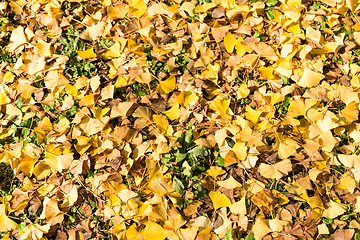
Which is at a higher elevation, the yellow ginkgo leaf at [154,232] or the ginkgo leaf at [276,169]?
the ginkgo leaf at [276,169]

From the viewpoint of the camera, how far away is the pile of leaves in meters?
1.19

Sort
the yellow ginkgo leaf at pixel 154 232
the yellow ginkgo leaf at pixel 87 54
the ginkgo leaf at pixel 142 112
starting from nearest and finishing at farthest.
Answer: the yellow ginkgo leaf at pixel 154 232 < the ginkgo leaf at pixel 142 112 < the yellow ginkgo leaf at pixel 87 54

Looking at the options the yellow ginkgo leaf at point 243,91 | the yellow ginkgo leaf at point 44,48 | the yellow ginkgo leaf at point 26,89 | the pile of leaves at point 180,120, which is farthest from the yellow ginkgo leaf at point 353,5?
the yellow ginkgo leaf at point 26,89

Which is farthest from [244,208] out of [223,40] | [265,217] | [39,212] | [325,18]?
[325,18]

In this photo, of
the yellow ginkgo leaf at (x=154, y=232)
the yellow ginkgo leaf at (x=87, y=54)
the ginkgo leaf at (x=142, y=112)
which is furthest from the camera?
the yellow ginkgo leaf at (x=87, y=54)

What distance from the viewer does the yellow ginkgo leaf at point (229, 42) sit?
1.33m

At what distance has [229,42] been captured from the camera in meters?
1.34

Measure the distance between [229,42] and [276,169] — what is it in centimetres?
66

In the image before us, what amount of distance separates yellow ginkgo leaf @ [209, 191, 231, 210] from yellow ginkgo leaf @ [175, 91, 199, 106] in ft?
1.41

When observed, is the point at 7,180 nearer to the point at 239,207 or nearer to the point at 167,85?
the point at 167,85

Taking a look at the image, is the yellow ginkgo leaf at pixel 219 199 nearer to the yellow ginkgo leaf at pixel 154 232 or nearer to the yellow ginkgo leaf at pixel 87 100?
the yellow ginkgo leaf at pixel 154 232

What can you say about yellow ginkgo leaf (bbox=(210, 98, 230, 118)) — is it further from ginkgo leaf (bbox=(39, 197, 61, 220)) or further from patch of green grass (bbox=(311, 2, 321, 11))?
ginkgo leaf (bbox=(39, 197, 61, 220))

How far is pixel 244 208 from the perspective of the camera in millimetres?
1161

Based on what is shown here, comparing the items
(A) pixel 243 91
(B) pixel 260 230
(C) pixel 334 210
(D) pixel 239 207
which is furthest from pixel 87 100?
(C) pixel 334 210
